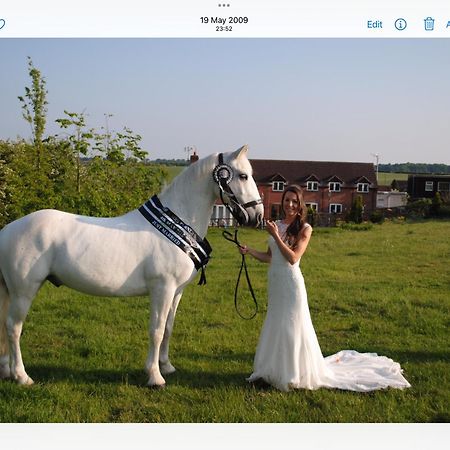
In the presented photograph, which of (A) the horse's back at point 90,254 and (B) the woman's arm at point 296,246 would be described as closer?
(A) the horse's back at point 90,254

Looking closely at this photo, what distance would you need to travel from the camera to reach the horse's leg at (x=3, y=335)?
418cm

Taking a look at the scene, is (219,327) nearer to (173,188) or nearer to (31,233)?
(173,188)

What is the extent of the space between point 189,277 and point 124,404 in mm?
1155

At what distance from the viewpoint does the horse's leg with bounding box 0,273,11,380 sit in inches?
165

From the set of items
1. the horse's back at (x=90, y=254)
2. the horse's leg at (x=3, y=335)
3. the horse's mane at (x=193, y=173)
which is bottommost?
the horse's leg at (x=3, y=335)

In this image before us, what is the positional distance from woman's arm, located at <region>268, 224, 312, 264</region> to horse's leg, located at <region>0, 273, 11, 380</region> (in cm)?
234

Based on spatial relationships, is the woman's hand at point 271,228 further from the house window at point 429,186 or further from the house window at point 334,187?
the house window at point 429,186

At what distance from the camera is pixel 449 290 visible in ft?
28.9

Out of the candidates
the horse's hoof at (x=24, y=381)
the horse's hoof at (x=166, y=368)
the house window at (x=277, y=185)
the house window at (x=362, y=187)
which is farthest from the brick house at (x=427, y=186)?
the horse's hoof at (x=24, y=381)

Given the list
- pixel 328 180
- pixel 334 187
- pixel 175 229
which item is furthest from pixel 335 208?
pixel 175 229

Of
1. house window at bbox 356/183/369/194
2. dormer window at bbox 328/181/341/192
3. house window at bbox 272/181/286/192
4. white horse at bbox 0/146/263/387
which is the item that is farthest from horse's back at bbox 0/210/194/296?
house window at bbox 356/183/369/194

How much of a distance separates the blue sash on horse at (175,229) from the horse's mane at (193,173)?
7.7 inches
